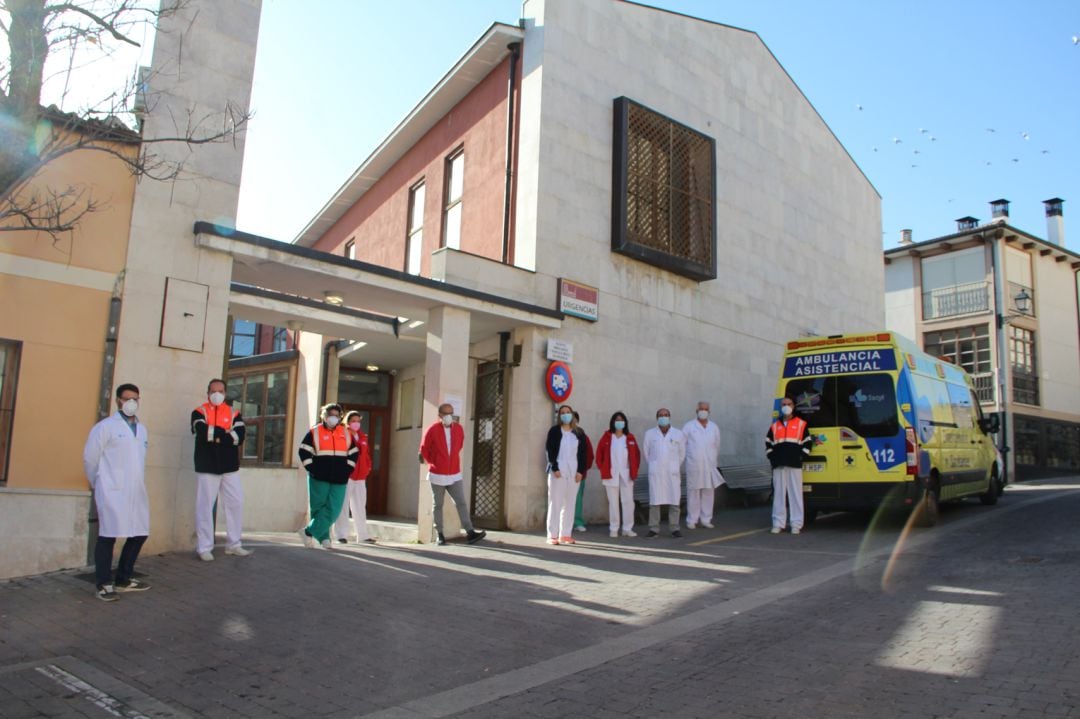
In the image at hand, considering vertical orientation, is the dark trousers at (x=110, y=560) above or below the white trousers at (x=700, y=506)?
below

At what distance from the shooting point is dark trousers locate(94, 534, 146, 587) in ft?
23.1

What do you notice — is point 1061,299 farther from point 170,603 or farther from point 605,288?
point 170,603

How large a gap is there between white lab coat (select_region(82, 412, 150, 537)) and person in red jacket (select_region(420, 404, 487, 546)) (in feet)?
13.2

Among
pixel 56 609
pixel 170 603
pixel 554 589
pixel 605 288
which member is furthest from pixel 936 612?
pixel 605 288

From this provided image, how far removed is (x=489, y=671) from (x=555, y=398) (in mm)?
7981

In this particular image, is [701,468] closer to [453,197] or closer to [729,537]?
[729,537]

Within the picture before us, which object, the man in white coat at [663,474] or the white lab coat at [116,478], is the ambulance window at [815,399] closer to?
the man in white coat at [663,474]

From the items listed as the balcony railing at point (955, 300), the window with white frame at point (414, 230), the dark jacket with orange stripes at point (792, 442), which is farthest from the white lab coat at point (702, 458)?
the balcony railing at point (955, 300)

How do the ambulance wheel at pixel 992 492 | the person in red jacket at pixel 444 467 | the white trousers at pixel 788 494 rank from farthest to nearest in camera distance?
the ambulance wheel at pixel 992 492 → the white trousers at pixel 788 494 → the person in red jacket at pixel 444 467

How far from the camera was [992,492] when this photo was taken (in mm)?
14875

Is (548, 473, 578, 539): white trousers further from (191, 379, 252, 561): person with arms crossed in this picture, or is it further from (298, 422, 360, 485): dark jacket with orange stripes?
(191, 379, 252, 561): person with arms crossed

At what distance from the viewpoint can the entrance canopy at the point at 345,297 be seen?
10.0m

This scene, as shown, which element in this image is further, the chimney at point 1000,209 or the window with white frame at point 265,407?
the chimney at point 1000,209

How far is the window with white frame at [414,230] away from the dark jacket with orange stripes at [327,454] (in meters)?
7.98
